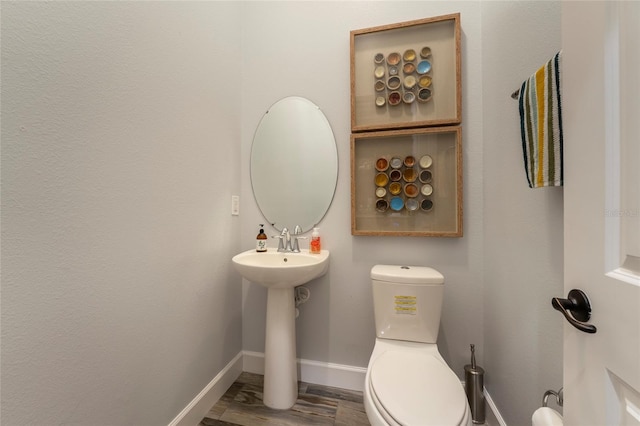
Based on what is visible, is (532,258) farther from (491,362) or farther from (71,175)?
(71,175)

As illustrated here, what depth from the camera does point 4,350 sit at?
2.04 feet

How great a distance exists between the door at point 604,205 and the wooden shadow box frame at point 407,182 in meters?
0.91

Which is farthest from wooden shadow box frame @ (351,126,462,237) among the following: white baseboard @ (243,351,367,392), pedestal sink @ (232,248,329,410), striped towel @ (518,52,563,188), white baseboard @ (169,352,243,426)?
white baseboard @ (169,352,243,426)

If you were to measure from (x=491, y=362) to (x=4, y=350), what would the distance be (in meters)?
1.81

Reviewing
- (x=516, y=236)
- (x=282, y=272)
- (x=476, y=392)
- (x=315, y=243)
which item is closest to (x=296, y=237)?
(x=315, y=243)

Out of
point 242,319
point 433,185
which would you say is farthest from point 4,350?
point 433,185

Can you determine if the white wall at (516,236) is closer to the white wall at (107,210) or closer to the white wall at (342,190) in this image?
the white wall at (342,190)

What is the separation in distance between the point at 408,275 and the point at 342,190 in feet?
2.04

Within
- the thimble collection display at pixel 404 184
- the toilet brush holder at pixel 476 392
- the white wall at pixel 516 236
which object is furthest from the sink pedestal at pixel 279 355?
the white wall at pixel 516 236

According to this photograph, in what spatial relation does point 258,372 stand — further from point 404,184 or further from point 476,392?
point 404,184

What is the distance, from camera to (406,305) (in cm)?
125

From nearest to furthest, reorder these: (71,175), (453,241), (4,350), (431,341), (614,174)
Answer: (614,174) < (4,350) < (71,175) < (431,341) < (453,241)

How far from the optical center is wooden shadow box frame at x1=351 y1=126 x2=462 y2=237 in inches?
55.1

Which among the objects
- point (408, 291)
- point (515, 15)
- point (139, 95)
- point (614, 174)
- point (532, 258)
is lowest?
point (408, 291)
